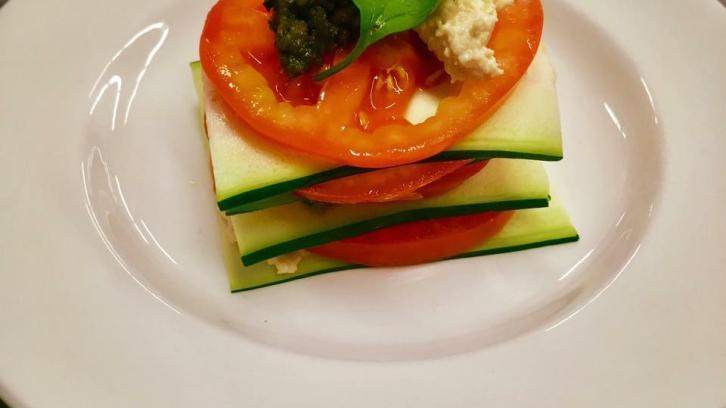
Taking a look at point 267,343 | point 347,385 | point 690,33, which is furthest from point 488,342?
point 690,33

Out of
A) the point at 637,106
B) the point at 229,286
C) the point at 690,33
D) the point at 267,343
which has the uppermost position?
the point at 690,33

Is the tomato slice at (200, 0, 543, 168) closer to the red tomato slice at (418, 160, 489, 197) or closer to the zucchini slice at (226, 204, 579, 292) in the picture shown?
the red tomato slice at (418, 160, 489, 197)

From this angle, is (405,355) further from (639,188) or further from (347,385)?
(639,188)

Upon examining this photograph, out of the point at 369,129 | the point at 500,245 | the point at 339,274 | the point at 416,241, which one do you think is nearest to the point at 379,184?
the point at 369,129

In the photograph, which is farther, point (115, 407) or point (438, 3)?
point (438, 3)

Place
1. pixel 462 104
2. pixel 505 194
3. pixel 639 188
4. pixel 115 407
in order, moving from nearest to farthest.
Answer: pixel 115 407 → pixel 462 104 → pixel 505 194 → pixel 639 188
